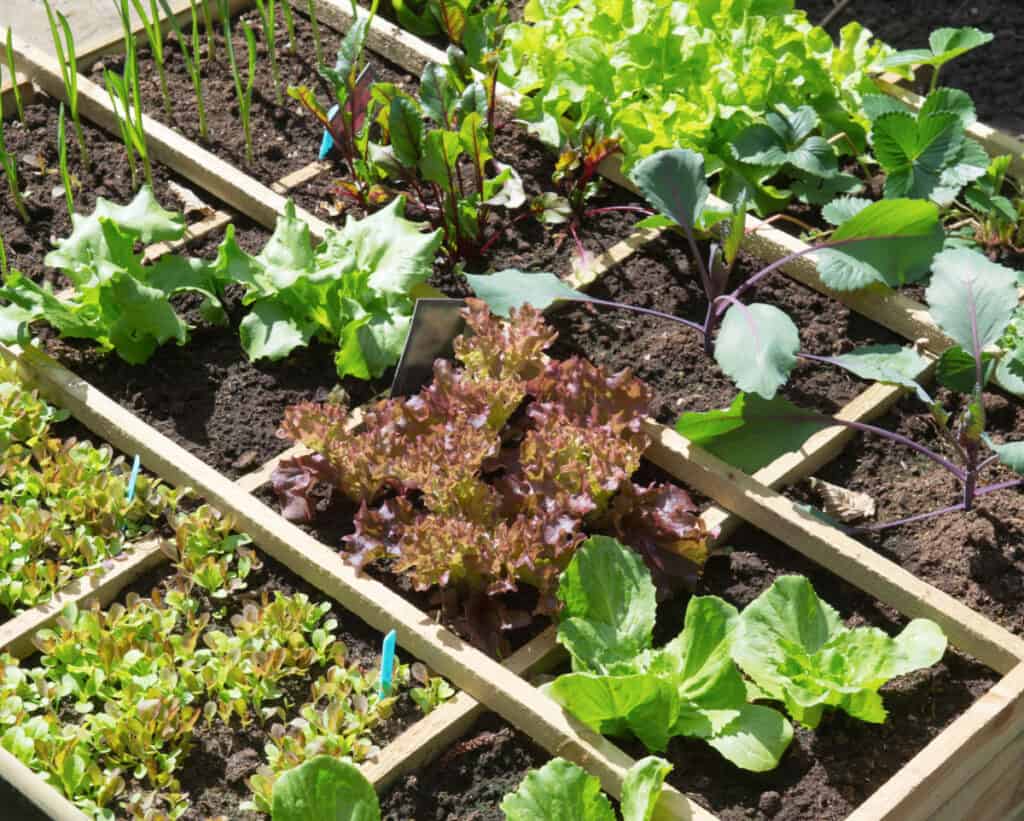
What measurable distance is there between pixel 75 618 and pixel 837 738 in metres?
1.28

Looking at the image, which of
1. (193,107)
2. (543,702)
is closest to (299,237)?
(193,107)

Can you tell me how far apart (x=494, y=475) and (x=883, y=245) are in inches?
36.6

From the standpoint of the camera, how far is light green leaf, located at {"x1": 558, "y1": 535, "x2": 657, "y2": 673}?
248cm

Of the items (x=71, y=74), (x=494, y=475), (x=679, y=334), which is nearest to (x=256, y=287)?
(x=494, y=475)

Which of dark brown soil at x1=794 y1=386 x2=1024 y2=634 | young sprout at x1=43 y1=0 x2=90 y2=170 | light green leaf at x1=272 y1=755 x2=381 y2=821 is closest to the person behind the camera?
light green leaf at x1=272 y1=755 x2=381 y2=821

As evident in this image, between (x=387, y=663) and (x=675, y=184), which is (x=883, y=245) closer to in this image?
(x=675, y=184)

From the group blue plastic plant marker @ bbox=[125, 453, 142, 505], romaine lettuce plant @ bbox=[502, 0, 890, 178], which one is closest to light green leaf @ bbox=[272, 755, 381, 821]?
blue plastic plant marker @ bbox=[125, 453, 142, 505]

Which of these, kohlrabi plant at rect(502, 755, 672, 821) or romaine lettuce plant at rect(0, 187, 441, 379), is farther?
romaine lettuce plant at rect(0, 187, 441, 379)

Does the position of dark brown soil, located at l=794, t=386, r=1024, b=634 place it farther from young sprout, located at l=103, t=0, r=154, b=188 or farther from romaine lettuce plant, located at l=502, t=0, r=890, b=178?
Result: young sprout, located at l=103, t=0, r=154, b=188

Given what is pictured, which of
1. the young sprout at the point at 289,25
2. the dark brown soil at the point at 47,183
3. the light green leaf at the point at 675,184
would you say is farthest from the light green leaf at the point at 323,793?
the young sprout at the point at 289,25

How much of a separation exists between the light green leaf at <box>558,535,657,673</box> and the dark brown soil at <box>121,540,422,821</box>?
303 mm

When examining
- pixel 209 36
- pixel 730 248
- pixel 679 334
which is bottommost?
pixel 679 334

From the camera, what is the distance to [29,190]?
141 inches

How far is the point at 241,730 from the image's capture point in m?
2.46
